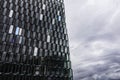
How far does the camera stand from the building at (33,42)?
157 ft

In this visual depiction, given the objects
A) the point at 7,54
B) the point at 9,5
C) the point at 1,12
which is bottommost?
the point at 7,54

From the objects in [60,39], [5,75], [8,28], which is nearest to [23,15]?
[8,28]

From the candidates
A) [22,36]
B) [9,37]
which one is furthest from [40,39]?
[9,37]

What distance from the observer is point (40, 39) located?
187ft

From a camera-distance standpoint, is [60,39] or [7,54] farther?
[60,39]

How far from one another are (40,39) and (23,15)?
10440 millimetres

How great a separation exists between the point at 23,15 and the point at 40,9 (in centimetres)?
925

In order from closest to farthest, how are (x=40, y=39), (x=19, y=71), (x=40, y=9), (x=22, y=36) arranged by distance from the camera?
(x=19, y=71) → (x=22, y=36) → (x=40, y=39) → (x=40, y=9)

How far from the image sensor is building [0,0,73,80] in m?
47.8

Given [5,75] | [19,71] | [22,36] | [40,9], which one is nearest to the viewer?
[5,75]

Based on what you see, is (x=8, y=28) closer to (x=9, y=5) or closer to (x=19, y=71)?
(x=9, y=5)

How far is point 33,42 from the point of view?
54.3 m

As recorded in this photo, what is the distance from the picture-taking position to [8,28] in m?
49.9

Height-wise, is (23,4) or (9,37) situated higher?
(23,4)
